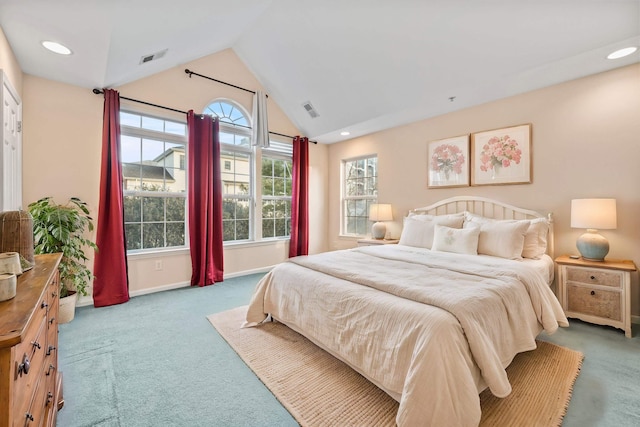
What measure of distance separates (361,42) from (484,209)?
8.08 feet

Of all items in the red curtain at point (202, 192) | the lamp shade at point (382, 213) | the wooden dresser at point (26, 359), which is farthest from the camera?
the lamp shade at point (382, 213)

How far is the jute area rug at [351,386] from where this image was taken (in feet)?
4.90

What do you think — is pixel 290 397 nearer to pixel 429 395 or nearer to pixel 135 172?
pixel 429 395

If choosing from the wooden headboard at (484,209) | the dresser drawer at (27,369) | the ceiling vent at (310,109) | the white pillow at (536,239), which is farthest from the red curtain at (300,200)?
the dresser drawer at (27,369)

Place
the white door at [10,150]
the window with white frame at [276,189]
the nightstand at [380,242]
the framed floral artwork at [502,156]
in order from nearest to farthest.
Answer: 1. the white door at [10,150]
2. the framed floral artwork at [502,156]
3. the nightstand at [380,242]
4. the window with white frame at [276,189]

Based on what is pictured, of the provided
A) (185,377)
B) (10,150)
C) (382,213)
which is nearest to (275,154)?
(382,213)

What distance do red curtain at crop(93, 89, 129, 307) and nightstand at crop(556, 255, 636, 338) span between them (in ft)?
15.1

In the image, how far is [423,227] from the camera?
3.46 m

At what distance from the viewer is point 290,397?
5.44 ft

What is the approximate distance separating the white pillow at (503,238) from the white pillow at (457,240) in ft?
0.27

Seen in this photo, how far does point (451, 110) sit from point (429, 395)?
353cm

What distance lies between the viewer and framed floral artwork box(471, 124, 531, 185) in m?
3.18

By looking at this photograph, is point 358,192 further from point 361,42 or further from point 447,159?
point 361,42

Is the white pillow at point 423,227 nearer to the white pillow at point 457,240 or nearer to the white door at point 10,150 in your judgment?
the white pillow at point 457,240
